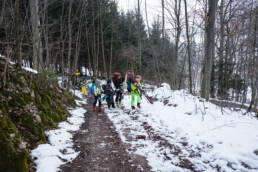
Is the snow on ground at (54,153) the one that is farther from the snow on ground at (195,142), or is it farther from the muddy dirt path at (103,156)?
the snow on ground at (195,142)

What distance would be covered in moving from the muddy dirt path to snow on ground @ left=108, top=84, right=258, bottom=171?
0.26 meters

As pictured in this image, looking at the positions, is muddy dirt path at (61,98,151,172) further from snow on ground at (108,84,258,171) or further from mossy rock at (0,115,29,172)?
mossy rock at (0,115,29,172)

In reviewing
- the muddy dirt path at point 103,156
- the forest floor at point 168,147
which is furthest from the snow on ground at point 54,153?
the muddy dirt path at point 103,156

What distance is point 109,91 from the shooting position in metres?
9.39

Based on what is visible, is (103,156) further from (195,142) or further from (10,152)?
(195,142)

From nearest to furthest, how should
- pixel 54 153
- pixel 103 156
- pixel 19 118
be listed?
pixel 54 153
pixel 103 156
pixel 19 118

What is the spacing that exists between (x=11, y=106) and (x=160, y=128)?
4185 millimetres

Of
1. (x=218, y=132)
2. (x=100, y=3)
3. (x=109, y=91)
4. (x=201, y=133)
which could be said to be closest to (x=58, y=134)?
(x=201, y=133)

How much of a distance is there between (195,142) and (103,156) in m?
2.29

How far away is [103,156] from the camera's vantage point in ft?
11.0

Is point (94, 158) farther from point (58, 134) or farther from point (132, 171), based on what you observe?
point (58, 134)

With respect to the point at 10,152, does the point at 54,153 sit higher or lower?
lower

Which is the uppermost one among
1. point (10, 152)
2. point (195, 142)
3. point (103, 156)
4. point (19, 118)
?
point (19, 118)

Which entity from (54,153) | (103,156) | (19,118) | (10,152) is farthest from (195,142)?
(19,118)
